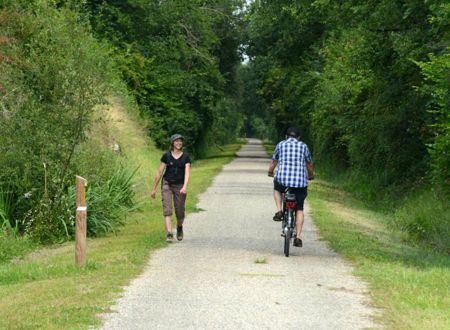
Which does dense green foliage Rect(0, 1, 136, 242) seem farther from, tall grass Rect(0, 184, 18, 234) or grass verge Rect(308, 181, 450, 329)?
grass verge Rect(308, 181, 450, 329)

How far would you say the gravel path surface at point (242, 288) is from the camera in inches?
347

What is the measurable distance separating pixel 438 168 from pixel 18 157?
8.60 meters

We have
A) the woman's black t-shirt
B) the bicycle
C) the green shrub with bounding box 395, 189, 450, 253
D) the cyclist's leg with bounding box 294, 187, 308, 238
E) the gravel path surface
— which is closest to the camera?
the gravel path surface

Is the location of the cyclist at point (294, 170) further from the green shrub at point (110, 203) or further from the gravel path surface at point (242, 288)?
the green shrub at point (110, 203)

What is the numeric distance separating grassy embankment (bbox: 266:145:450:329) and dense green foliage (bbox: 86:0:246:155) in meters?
25.2

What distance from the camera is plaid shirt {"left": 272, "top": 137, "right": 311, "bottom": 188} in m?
14.1

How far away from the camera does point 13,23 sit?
2380cm

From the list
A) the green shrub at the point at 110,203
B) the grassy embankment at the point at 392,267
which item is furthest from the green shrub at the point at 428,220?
the green shrub at the point at 110,203

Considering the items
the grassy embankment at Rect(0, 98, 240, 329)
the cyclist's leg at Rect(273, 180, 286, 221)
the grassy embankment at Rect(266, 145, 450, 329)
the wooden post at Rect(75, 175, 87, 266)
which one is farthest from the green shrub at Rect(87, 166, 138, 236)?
the wooden post at Rect(75, 175, 87, 266)

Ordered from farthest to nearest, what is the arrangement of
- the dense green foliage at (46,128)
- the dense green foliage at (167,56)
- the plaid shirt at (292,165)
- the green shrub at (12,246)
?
the dense green foliage at (167,56) < the dense green foliage at (46,128) < the green shrub at (12,246) < the plaid shirt at (292,165)

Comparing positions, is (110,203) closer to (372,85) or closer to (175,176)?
(175,176)

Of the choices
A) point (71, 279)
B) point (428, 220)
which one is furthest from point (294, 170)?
point (428, 220)

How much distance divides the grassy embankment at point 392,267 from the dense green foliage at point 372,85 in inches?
70.6

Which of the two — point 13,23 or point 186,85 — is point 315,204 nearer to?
point 13,23
